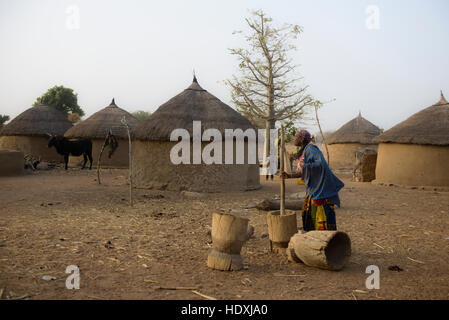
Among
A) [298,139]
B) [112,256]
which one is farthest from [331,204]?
[112,256]

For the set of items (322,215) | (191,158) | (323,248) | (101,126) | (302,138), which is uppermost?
(101,126)

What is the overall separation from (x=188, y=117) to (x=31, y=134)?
40.7ft

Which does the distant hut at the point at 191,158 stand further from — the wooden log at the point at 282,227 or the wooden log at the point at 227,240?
the wooden log at the point at 227,240

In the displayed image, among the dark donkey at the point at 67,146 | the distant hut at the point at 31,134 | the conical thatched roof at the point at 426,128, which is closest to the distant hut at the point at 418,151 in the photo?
the conical thatched roof at the point at 426,128

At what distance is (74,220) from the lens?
6.04m

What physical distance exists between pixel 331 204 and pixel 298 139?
89cm

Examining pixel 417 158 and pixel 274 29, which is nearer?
pixel 417 158

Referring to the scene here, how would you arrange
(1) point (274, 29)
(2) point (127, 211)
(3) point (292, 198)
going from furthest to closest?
(1) point (274, 29) → (3) point (292, 198) → (2) point (127, 211)

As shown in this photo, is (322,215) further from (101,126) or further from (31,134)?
(31,134)

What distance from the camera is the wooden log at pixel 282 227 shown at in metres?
4.26

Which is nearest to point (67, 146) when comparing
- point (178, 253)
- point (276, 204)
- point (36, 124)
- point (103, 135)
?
point (103, 135)

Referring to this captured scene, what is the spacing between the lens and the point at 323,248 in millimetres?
3713

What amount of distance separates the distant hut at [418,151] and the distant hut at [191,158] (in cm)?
519
